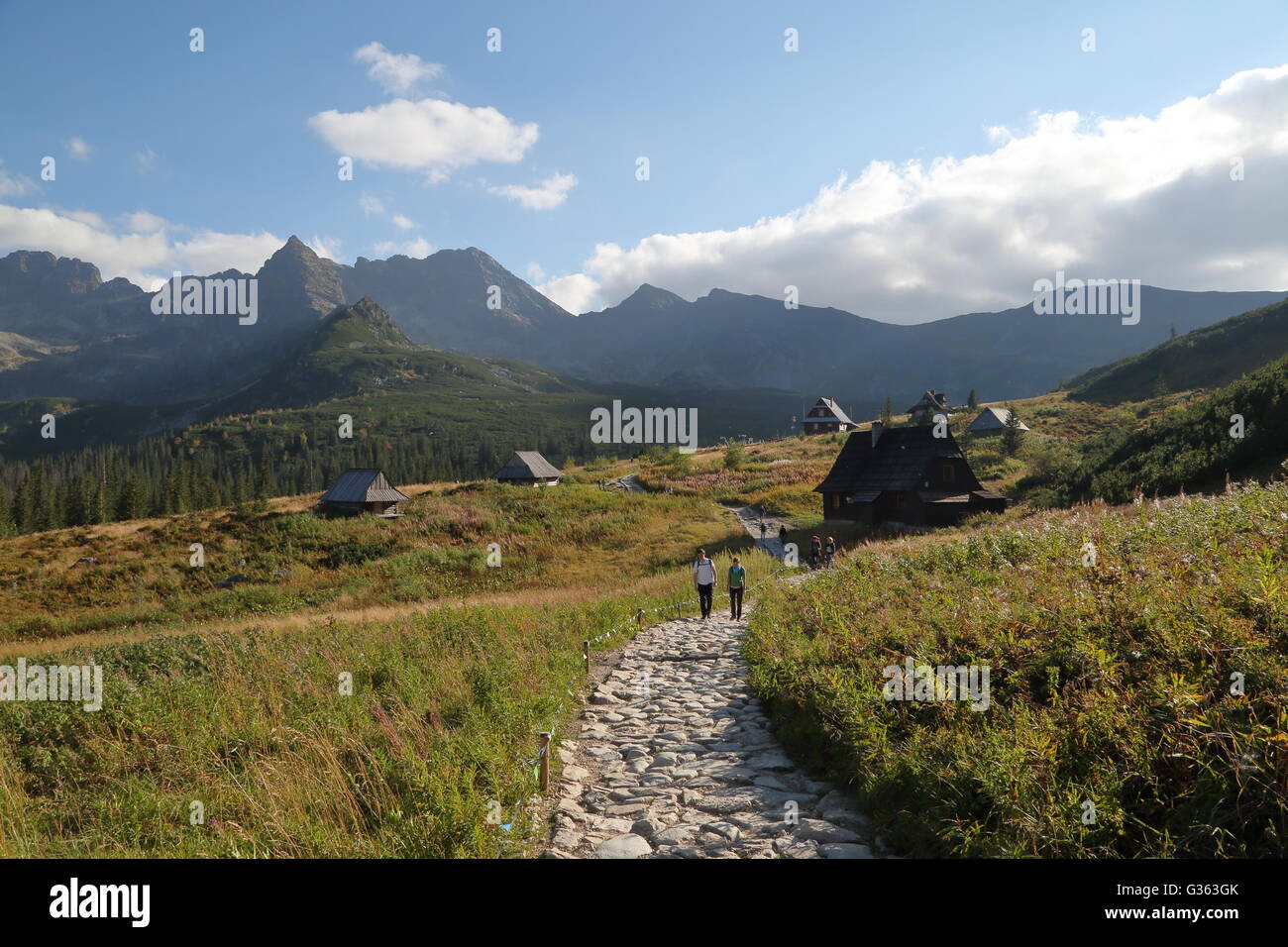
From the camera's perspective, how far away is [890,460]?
147 ft

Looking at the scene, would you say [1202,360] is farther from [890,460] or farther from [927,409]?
[890,460]

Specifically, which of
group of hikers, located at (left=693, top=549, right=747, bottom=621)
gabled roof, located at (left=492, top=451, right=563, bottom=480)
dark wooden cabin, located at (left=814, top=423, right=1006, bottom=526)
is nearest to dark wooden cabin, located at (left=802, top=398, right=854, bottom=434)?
gabled roof, located at (left=492, top=451, right=563, bottom=480)

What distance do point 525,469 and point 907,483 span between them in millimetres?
44069

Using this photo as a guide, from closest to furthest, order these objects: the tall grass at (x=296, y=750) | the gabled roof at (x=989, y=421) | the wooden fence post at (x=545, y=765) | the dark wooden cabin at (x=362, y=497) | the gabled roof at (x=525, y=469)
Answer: the tall grass at (x=296, y=750)
the wooden fence post at (x=545, y=765)
the dark wooden cabin at (x=362, y=497)
the gabled roof at (x=525, y=469)
the gabled roof at (x=989, y=421)

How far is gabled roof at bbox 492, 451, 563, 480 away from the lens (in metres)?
72.5

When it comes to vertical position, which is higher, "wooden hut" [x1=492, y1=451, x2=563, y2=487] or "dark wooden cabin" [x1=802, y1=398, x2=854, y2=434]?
"dark wooden cabin" [x1=802, y1=398, x2=854, y2=434]

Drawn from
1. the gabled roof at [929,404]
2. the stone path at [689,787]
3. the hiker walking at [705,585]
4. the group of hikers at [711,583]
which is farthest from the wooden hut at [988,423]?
the stone path at [689,787]

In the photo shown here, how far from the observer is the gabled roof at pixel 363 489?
186 ft

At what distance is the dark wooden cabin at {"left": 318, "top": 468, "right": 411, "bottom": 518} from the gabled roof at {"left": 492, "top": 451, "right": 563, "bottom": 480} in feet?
49.2

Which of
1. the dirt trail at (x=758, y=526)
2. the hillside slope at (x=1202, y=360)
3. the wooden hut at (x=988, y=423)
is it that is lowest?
the dirt trail at (x=758, y=526)

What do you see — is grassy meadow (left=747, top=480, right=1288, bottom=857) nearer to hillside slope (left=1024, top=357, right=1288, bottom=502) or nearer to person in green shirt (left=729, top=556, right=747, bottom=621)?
person in green shirt (left=729, top=556, right=747, bottom=621)

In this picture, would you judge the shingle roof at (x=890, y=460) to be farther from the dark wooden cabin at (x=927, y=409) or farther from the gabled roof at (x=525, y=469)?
the gabled roof at (x=525, y=469)
